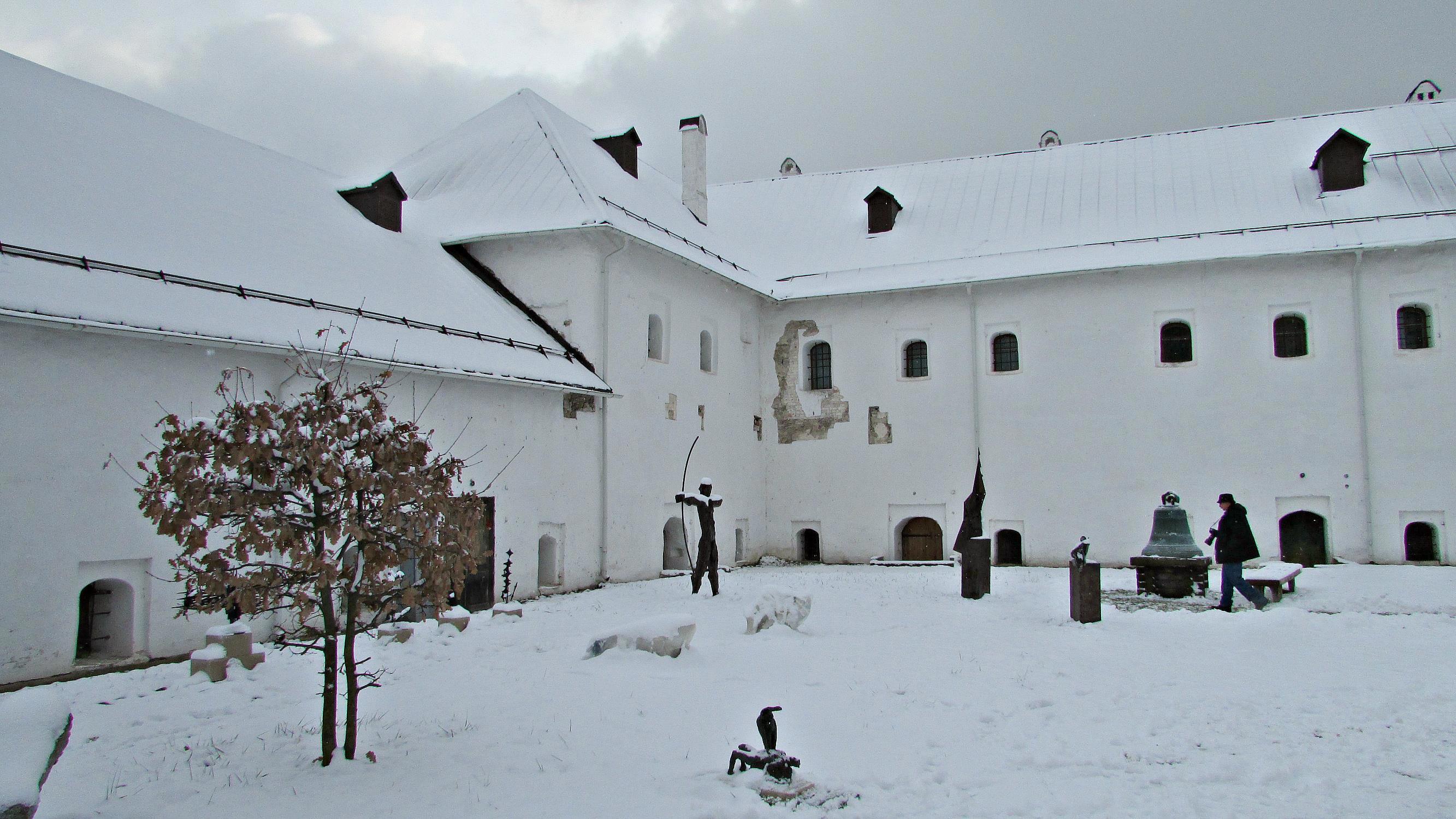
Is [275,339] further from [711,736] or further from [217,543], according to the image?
[711,736]

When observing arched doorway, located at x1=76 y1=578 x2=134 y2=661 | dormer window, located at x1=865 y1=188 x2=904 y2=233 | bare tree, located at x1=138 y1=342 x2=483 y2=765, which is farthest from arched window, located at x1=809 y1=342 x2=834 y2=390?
bare tree, located at x1=138 y1=342 x2=483 y2=765

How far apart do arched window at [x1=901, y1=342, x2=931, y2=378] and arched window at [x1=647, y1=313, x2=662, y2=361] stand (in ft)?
18.6

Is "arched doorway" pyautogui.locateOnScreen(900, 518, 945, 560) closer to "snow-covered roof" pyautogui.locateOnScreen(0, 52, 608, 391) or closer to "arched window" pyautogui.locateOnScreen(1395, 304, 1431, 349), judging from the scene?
"snow-covered roof" pyautogui.locateOnScreen(0, 52, 608, 391)

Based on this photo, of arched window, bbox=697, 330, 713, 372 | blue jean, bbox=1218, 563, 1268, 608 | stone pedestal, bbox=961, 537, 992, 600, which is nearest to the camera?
blue jean, bbox=1218, 563, 1268, 608

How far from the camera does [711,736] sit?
687 cm

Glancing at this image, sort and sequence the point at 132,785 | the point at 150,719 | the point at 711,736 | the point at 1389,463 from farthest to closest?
the point at 1389,463 → the point at 150,719 → the point at 711,736 → the point at 132,785

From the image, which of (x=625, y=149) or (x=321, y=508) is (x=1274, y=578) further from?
(x=625, y=149)

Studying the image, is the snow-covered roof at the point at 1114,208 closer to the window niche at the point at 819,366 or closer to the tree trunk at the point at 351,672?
the window niche at the point at 819,366

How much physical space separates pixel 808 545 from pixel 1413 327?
488 inches

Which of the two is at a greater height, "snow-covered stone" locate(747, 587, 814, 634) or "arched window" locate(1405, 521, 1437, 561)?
"arched window" locate(1405, 521, 1437, 561)

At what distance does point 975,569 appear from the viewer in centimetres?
1413

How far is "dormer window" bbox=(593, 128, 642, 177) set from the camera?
69.1 feet

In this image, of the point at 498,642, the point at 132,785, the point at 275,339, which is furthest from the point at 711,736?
the point at 275,339

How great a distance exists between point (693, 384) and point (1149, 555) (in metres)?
9.18
